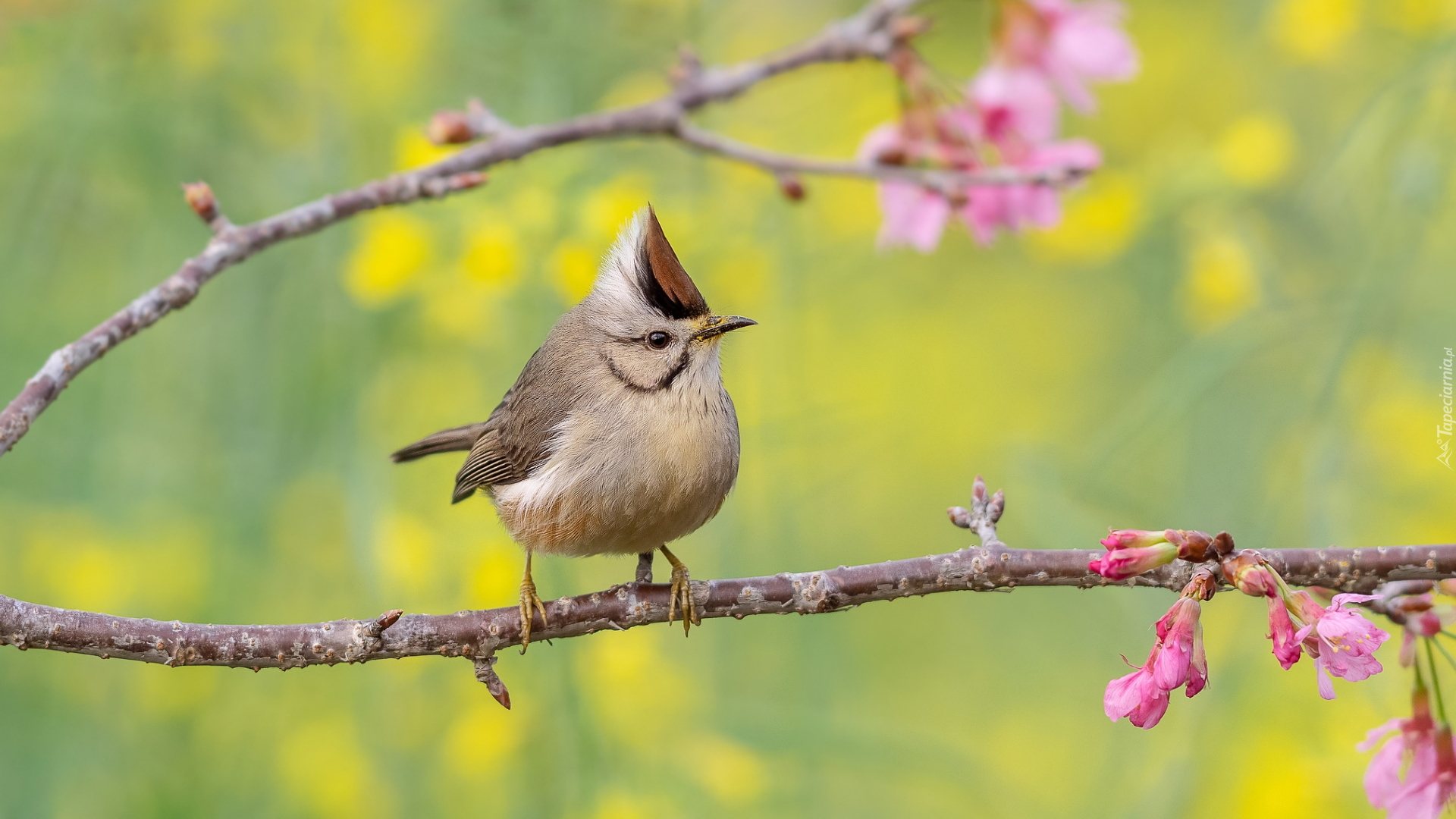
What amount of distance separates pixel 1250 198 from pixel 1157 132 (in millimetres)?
3707

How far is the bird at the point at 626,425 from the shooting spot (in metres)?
2.62

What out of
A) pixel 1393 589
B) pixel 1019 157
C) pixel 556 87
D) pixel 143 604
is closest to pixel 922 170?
pixel 1019 157

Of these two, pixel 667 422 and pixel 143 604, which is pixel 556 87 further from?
pixel 143 604

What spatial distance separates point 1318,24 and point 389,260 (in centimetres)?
270

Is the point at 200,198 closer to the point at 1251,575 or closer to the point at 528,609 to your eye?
the point at 528,609

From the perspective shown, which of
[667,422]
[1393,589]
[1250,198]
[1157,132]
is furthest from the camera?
[1157,132]

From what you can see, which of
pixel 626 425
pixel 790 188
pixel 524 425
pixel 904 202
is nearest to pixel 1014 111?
pixel 904 202

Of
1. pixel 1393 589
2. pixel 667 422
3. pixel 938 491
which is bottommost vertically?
pixel 1393 589

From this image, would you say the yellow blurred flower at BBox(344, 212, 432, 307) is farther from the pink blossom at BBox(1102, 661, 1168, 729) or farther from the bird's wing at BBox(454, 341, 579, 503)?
the pink blossom at BBox(1102, 661, 1168, 729)

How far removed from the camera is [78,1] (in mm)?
3729

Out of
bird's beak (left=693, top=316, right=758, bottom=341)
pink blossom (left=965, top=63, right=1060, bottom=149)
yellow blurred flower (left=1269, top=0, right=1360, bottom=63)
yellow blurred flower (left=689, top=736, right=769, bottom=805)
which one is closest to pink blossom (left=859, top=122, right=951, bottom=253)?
pink blossom (left=965, top=63, right=1060, bottom=149)

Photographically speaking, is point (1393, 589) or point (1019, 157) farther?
point (1019, 157)

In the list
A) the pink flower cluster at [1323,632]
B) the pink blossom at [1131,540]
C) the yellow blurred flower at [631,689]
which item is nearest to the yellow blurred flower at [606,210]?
the yellow blurred flower at [631,689]

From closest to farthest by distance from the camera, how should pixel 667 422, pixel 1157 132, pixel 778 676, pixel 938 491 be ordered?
pixel 667 422 → pixel 778 676 → pixel 938 491 → pixel 1157 132
